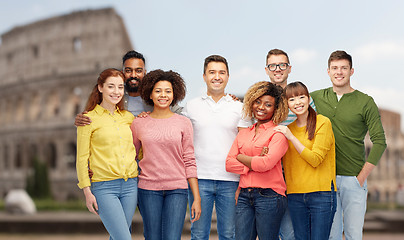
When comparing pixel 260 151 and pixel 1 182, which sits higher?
pixel 260 151

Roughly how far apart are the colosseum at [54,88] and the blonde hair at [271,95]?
76.8 ft

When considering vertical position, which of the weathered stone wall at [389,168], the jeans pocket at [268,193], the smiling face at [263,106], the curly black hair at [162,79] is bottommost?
the weathered stone wall at [389,168]

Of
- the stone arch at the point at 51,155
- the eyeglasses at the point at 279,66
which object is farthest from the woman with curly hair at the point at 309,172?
the stone arch at the point at 51,155

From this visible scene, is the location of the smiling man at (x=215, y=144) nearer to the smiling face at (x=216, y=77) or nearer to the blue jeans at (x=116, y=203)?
the smiling face at (x=216, y=77)

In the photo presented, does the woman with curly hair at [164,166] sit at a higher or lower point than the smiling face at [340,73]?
lower

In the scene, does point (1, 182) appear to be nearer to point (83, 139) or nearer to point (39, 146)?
point (39, 146)

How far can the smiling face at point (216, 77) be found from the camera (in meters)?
4.00

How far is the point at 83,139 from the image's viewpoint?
344cm

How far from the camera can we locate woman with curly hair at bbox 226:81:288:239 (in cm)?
335

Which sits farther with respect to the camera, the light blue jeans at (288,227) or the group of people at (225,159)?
the light blue jeans at (288,227)

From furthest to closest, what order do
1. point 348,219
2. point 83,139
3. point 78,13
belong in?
1. point 78,13
2. point 348,219
3. point 83,139

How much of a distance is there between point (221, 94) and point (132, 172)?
1.18m

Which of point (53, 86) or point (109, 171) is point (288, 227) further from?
point (53, 86)

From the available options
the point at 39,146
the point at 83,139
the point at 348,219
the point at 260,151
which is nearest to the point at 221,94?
the point at 260,151
